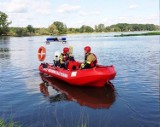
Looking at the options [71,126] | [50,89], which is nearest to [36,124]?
[71,126]

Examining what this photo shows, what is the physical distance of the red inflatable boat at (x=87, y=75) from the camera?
43.0 feet

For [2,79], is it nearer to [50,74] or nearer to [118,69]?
[50,74]

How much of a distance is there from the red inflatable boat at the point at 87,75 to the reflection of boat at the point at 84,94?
32 centimetres

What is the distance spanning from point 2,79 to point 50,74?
2840mm

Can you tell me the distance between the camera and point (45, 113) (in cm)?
1031

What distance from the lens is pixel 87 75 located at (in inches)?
526

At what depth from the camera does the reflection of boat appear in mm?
11777

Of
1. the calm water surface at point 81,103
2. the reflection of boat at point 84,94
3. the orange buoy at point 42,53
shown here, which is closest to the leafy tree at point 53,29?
the orange buoy at point 42,53

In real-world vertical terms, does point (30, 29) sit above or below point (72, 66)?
above

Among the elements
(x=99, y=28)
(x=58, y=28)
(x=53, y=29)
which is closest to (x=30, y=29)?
(x=53, y=29)

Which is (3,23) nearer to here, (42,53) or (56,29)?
(56,29)

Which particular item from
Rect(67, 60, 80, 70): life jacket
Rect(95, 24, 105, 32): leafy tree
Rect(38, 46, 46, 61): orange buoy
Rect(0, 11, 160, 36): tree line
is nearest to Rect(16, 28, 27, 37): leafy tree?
Rect(0, 11, 160, 36): tree line

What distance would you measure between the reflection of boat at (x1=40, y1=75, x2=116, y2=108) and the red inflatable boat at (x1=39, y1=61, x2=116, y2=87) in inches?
12.7

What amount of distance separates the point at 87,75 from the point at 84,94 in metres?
0.89
